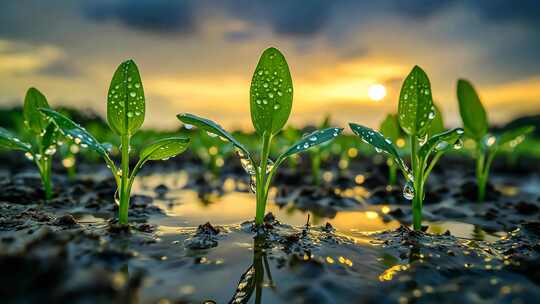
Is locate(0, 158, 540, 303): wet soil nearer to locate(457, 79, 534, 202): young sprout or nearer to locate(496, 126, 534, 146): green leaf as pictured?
locate(457, 79, 534, 202): young sprout

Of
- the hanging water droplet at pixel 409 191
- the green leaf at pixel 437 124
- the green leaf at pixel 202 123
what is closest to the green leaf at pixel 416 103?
the hanging water droplet at pixel 409 191

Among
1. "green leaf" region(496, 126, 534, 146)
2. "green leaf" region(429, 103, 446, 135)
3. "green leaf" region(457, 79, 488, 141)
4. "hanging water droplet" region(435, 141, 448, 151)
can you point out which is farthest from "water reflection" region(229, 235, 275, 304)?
"green leaf" region(496, 126, 534, 146)

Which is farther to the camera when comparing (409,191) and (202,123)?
(409,191)

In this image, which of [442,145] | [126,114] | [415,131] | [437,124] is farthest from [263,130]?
[437,124]

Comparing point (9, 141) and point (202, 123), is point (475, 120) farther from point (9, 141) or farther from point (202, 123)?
point (9, 141)

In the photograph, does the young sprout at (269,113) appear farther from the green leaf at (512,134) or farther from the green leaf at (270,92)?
the green leaf at (512,134)
